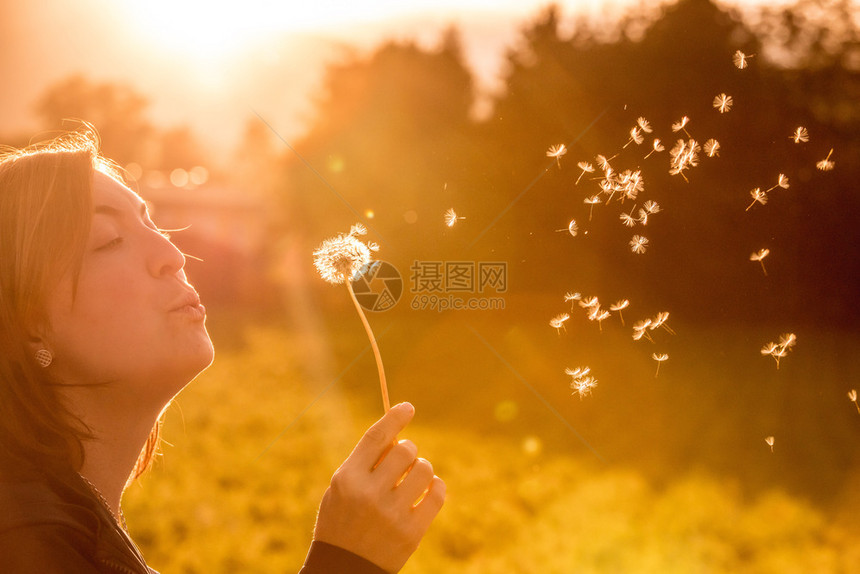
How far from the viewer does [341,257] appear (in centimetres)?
188

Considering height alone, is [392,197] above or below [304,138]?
below

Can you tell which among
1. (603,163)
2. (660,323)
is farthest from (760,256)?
(660,323)

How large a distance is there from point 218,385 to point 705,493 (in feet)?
18.2

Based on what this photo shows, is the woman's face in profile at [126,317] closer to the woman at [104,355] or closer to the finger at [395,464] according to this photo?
→ the woman at [104,355]

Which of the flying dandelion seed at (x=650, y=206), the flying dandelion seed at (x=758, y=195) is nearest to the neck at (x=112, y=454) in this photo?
the flying dandelion seed at (x=650, y=206)

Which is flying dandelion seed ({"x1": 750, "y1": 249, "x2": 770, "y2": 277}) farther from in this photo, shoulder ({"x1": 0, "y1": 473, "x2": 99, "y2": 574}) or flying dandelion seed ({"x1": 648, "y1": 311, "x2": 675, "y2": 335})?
shoulder ({"x1": 0, "y1": 473, "x2": 99, "y2": 574})

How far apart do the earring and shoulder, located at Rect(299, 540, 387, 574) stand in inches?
26.6

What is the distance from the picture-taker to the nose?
154 cm

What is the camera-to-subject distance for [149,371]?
1.49 metres

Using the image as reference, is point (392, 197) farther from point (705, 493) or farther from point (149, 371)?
point (149, 371)

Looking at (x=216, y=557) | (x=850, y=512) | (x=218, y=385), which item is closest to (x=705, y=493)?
(x=850, y=512)

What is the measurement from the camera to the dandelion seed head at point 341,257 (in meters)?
1.88

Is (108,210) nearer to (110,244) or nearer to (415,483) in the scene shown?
(110,244)

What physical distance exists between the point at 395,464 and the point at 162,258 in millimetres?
675
